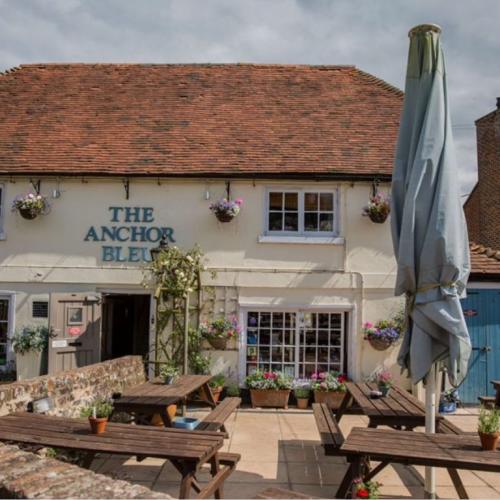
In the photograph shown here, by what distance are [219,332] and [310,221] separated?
113 inches

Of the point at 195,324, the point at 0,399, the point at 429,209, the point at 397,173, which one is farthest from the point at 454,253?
the point at 195,324

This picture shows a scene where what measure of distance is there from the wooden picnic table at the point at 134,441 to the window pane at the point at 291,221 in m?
6.28

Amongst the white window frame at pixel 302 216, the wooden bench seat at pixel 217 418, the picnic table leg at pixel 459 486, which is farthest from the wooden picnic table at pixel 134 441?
the white window frame at pixel 302 216

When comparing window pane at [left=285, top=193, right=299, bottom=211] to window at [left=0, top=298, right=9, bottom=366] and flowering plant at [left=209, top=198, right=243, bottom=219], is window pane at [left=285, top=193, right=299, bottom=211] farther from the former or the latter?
window at [left=0, top=298, right=9, bottom=366]

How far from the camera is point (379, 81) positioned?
13.2m

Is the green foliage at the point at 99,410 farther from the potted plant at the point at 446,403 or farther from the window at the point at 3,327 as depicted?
the potted plant at the point at 446,403

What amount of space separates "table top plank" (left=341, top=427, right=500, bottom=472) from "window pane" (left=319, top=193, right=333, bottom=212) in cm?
645

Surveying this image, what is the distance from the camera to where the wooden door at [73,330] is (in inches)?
398

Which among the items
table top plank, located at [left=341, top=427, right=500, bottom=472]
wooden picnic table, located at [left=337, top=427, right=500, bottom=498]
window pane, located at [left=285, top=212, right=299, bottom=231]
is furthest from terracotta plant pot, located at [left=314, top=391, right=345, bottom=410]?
table top plank, located at [left=341, top=427, right=500, bottom=472]

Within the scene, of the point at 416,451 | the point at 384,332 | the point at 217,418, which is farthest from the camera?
the point at 384,332

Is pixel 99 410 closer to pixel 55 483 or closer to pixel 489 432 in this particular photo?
pixel 55 483

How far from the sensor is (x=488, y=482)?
5902 mm

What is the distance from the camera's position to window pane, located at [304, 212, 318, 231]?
10828mm

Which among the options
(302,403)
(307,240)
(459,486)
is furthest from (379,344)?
(459,486)
